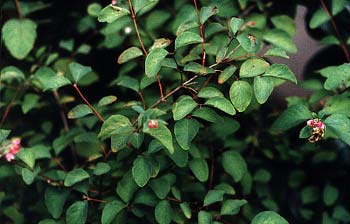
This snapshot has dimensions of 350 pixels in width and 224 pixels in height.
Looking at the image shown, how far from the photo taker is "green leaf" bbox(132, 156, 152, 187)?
164 centimetres

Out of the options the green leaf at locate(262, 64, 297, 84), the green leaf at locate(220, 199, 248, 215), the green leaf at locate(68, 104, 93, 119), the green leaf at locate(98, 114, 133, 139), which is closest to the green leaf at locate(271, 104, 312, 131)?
the green leaf at locate(262, 64, 297, 84)

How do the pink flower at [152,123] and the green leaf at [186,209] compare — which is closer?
the pink flower at [152,123]

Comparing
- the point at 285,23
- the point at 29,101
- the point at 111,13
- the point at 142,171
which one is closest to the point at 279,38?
the point at 285,23

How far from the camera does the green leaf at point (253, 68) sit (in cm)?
167

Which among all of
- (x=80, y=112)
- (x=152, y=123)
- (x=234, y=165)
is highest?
(x=152, y=123)

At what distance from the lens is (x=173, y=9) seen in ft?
7.75

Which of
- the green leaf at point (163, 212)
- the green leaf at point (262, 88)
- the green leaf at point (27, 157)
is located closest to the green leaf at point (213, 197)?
the green leaf at point (163, 212)

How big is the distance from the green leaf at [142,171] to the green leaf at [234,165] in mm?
416

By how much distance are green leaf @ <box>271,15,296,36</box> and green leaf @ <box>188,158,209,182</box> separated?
70 centimetres

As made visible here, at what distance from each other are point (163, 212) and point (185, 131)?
26 centimetres

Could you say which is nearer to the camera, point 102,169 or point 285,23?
point 102,169

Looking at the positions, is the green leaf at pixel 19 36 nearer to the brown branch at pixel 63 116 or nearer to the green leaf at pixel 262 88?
the brown branch at pixel 63 116

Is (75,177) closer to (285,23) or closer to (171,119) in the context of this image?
(171,119)

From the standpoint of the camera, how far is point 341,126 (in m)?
1.63
